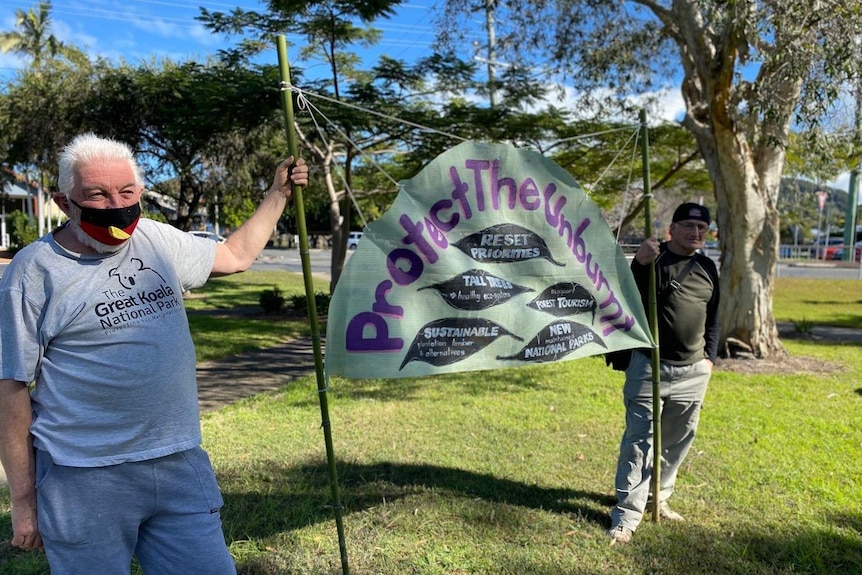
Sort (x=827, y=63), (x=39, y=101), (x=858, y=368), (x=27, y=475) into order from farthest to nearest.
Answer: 1. (x=39, y=101)
2. (x=858, y=368)
3. (x=827, y=63)
4. (x=27, y=475)

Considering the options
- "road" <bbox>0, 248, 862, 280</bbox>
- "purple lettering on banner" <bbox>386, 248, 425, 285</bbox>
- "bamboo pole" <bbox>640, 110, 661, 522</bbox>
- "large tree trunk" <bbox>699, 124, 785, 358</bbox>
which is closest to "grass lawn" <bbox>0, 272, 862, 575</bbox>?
"bamboo pole" <bbox>640, 110, 661, 522</bbox>

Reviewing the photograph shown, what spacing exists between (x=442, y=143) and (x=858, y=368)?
6816 mm

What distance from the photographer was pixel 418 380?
808 centimetres

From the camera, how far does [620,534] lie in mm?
3744

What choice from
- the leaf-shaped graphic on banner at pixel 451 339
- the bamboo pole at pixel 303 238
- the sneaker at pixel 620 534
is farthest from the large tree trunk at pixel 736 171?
the bamboo pole at pixel 303 238

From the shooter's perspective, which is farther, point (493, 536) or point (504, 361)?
point (493, 536)

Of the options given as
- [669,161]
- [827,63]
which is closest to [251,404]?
[827,63]

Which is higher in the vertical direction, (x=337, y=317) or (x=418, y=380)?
(x=337, y=317)

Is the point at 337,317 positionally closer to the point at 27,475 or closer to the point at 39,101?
the point at 27,475

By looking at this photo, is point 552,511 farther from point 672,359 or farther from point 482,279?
point 482,279

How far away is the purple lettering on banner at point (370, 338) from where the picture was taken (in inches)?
116

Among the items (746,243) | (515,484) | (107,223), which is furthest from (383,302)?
(746,243)

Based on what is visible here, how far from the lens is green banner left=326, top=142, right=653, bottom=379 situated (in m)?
2.98

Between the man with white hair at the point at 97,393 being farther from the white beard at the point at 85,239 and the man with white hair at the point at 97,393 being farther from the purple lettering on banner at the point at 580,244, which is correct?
the purple lettering on banner at the point at 580,244
